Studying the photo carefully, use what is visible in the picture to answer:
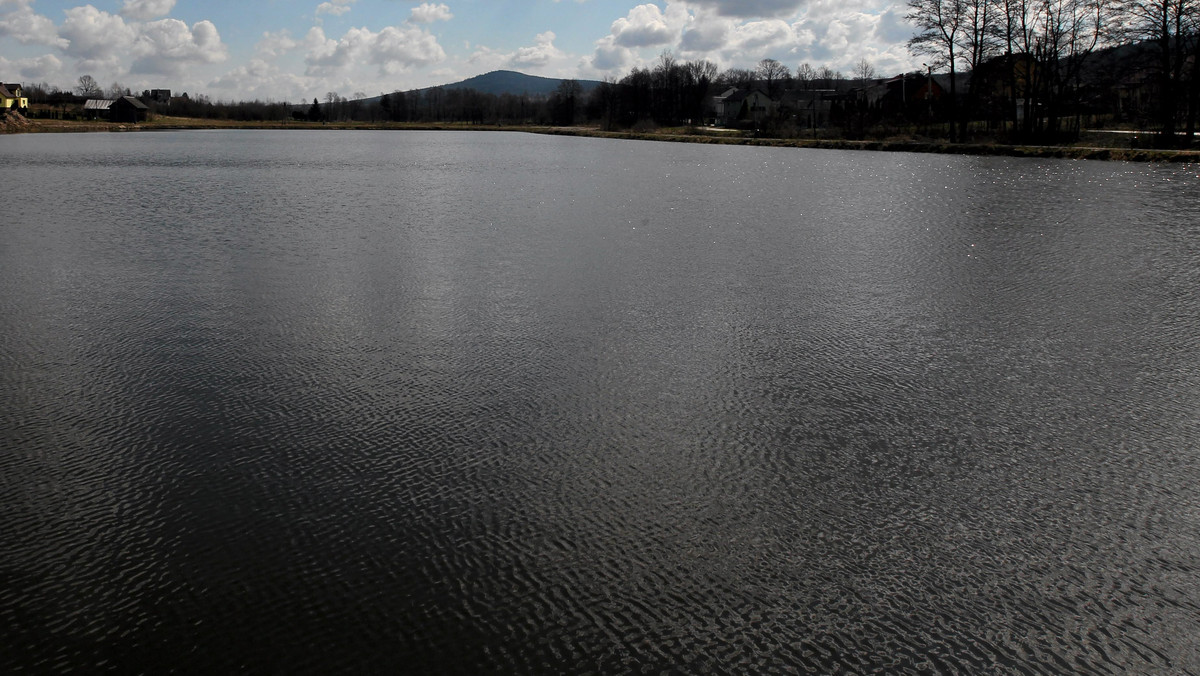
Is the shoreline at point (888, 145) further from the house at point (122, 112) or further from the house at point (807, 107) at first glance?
the house at point (122, 112)

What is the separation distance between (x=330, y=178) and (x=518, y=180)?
248 inches

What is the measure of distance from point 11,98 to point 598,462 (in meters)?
127

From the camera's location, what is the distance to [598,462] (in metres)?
5.64

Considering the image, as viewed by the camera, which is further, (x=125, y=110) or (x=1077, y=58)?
(x=125, y=110)

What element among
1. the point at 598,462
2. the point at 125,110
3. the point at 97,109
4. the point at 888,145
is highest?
the point at 97,109

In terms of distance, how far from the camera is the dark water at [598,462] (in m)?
3.84

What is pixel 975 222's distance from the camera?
56.8 ft

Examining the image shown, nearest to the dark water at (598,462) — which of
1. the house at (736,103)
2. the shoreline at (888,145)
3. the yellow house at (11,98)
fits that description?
the shoreline at (888,145)

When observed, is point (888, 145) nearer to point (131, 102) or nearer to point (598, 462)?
point (598, 462)

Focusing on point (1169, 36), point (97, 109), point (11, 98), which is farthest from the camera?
point (97, 109)

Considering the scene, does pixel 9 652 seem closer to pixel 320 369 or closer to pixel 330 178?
pixel 320 369

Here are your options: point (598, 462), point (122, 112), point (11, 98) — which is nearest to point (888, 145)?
point (598, 462)

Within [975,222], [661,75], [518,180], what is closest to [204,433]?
[975,222]

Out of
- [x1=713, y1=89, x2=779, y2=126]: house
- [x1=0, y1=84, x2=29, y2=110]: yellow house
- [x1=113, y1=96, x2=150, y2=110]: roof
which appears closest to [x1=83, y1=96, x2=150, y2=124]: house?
[x1=113, y1=96, x2=150, y2=110]: roof
